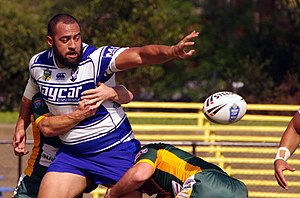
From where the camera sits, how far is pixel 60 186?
22.1 ft

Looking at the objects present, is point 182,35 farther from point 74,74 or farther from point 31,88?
point 74,74

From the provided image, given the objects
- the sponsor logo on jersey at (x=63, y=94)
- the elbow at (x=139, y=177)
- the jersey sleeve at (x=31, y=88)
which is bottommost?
the elbow at (x=139, y=177)

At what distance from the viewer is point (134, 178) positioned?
6332 millimetres

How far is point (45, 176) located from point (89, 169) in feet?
1.13

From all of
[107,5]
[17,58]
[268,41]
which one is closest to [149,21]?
[107,5]

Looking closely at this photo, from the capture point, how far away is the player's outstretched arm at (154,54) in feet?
19.8

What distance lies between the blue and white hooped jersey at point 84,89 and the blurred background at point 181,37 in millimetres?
6881

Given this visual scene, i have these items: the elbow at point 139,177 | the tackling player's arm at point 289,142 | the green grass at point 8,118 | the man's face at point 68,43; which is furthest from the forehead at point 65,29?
the green grass at point 8,118

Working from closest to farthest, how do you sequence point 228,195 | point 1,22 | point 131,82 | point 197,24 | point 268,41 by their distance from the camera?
point 228,195, point 131,82, point 1,22, point 268,41, point 197,24

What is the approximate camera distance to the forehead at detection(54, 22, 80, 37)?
664 cm

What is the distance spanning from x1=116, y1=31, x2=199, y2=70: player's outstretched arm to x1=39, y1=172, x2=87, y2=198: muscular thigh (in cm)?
96

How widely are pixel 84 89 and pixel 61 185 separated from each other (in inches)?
29.9

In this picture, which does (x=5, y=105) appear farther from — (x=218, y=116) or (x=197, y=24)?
(x=218, y=116)

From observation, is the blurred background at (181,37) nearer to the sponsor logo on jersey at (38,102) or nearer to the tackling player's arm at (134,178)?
the sponsor logo on jersey at (38,102)
